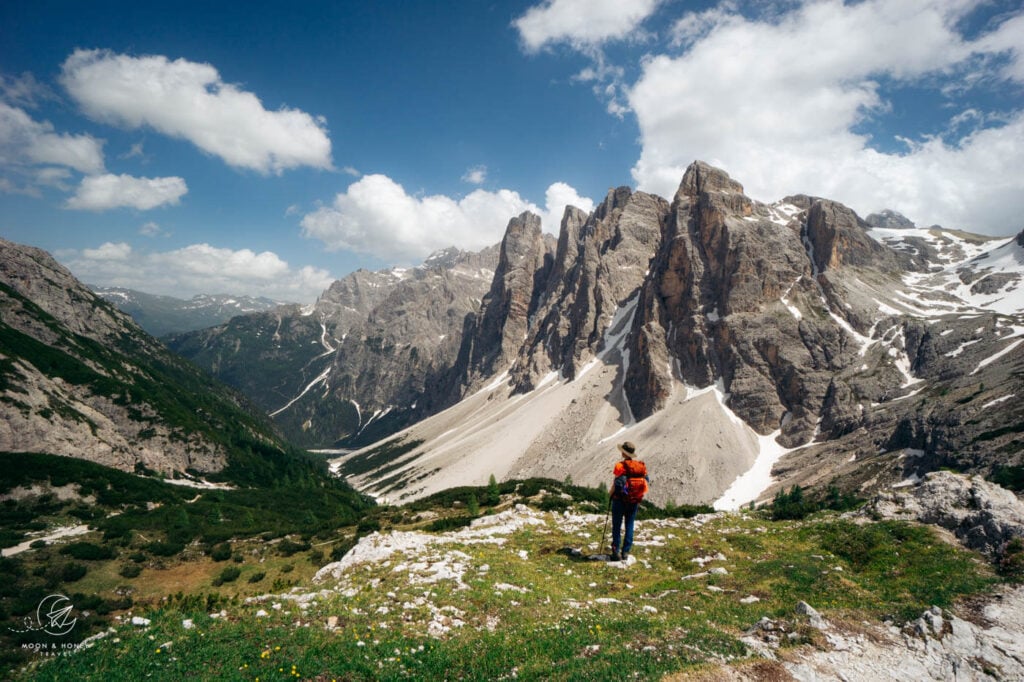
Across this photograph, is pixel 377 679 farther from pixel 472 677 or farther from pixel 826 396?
pixel 826 396

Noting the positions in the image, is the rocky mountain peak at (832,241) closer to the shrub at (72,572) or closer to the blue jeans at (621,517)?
the blue jeans at (621,517)

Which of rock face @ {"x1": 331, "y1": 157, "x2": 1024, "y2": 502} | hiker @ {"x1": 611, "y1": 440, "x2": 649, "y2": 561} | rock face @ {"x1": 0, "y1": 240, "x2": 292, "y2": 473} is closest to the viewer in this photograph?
hiker @ {"x1": 611, "y1": 440, "x2": 649, "y2": 561}

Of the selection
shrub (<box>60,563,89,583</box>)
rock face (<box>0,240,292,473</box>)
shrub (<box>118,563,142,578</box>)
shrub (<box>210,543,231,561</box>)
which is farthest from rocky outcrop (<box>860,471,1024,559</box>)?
rock face (<box>0,240,292,473</box>)

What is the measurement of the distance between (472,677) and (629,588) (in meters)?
10.8

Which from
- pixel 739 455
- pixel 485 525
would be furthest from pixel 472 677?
pixel 739 455

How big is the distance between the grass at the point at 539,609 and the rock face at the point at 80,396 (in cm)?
9654

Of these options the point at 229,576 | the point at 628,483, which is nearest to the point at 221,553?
the point at 229,576

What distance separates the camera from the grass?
11102mm

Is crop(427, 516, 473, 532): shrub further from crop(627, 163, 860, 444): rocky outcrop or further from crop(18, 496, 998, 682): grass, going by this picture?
crop(627, 163, 860, 444): rocky outcrop

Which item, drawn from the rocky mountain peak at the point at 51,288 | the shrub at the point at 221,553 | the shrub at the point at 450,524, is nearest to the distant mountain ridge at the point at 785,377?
the shrub at the point at 450,524

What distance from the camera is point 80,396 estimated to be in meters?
114

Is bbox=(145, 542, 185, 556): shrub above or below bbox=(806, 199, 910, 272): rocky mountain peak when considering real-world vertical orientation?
below

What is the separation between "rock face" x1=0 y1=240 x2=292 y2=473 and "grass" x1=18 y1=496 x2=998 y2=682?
96535mm

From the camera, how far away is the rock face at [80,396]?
89562 mm
